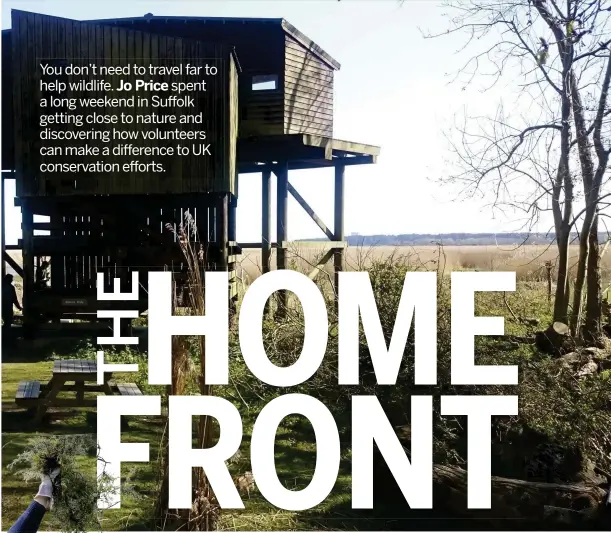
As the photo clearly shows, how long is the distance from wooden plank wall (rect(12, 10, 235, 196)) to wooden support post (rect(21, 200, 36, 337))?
0.68m

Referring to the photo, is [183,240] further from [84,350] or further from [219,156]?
[84,350]

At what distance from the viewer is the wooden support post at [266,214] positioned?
10509mm

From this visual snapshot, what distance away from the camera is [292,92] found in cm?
1102

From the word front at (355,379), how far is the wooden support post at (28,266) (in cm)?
422

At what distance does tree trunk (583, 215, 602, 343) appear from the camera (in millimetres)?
7750

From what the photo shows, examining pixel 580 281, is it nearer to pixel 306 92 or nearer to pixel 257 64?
pixel 306 92

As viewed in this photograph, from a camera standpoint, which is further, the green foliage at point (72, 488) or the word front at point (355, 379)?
the word front at point (355, 379)

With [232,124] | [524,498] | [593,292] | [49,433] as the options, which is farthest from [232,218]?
[524,498]

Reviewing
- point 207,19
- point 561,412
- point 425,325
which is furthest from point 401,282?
point 207,19

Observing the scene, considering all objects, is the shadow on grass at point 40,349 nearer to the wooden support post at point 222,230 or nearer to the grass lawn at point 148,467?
the grass lawn at point 148,467

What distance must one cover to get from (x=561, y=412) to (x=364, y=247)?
2.56 meters

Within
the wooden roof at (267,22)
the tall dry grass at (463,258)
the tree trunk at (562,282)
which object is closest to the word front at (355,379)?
the tall dry grass at (463,258)

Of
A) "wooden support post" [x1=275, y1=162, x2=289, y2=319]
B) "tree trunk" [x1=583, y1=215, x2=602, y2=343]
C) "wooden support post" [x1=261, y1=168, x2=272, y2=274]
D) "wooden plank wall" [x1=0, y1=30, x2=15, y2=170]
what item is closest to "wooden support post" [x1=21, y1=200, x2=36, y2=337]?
"wooden plank wall" [x1=0, y1=30, x2=15, y2=170]

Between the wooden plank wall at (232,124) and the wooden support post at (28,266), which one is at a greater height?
the wooden plank wall at (232,124)
